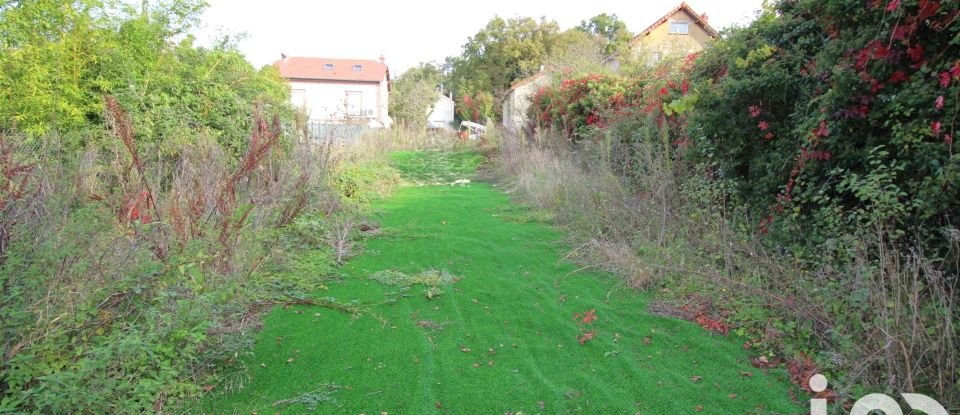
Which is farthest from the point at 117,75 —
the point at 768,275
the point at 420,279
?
the point at 768,275

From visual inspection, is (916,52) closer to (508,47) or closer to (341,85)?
(341,85)

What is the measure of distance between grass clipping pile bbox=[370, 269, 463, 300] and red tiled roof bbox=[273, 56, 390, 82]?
33316 millimetres

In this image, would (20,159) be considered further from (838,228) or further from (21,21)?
(838,228)

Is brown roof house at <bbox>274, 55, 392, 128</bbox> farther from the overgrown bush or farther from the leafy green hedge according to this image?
the leafy green hedge

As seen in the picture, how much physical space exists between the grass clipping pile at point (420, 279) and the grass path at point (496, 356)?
0.29 ft

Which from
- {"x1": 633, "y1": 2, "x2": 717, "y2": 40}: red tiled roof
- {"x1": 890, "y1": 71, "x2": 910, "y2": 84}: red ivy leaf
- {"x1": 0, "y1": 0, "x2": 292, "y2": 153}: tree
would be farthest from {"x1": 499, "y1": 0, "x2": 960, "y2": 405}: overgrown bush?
{"x1": 633, "y1": 2, "x2": 717, "y2": 40}: red tiled roof

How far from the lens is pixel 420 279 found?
5473 millimetres

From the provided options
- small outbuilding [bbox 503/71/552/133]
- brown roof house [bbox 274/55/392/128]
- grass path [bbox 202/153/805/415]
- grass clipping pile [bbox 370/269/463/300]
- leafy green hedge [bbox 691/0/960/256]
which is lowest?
grass path [bbox 202/153/805/415]

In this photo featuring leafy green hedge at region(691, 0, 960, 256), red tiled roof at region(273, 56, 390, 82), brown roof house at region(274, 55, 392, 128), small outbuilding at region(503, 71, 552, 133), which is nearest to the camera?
leafy green hedge at region(691, 0, 960, 256)

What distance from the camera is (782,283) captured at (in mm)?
4086

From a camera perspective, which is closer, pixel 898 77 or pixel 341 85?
pixel 898 77

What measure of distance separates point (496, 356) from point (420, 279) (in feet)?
6.10

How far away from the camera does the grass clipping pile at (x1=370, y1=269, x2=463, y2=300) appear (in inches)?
209

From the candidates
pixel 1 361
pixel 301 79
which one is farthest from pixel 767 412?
pixel 301 79
